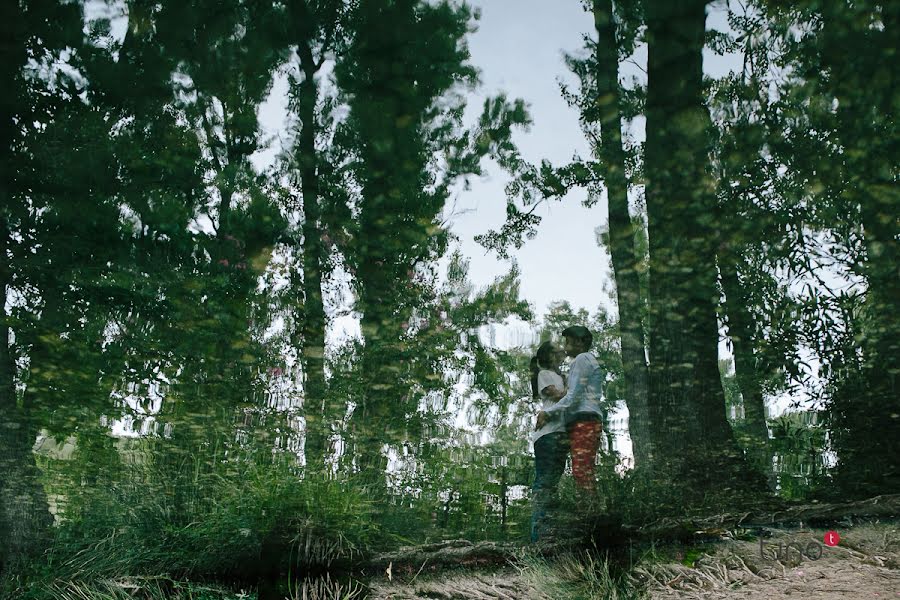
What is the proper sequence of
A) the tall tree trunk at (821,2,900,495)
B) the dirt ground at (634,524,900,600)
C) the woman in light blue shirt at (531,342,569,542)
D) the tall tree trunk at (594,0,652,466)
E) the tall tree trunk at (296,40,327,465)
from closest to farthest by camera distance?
the dirt ground at (634,524,900,600), the woman in light blue shirt at (531,342,569,542), the tall tree trunk at (821,2,900,495), the tall tree trunk at (296,40,327,465), the tall tree trunk at (594,0,652,466)

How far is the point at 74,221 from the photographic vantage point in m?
4.27

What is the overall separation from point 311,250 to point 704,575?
3276 mm

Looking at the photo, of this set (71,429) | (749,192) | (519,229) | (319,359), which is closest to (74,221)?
(71,429)

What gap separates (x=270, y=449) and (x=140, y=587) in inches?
52.2

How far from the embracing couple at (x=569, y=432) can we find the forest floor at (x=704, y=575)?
521 mm

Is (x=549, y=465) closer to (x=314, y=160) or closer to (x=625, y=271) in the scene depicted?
(x=625, y=271)

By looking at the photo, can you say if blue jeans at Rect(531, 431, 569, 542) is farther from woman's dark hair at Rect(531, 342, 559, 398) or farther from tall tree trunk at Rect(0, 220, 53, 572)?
tall tree trunk at Rect(0, 220, 53, 572)

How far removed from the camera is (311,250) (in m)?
4.75

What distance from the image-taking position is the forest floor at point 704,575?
8.24ft

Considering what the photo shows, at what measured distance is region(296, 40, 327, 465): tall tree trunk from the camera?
4570 mm

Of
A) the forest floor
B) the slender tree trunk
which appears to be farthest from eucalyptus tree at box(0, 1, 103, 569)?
the slender tree trunk

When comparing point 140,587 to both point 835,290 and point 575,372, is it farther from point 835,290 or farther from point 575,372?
point 835,290

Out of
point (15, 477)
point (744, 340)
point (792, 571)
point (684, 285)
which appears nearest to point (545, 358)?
point (684, 285)

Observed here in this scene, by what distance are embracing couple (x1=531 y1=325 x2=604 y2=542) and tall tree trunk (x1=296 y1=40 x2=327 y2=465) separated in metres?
1.61
